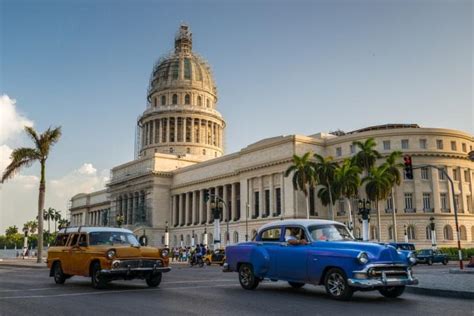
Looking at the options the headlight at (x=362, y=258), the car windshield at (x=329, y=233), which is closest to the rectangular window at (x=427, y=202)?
the car windshield at (x=329, y=233)

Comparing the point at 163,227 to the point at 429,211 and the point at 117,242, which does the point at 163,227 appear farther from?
the point at 117,242

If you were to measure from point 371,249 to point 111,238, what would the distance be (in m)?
8.48

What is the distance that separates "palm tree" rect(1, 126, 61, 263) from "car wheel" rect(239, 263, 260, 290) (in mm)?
30035

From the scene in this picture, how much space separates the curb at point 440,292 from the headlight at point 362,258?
11.9 feet

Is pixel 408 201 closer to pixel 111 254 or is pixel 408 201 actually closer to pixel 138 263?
pixel 138 263

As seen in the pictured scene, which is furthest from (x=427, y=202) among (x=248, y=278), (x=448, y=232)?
(x=248, y=278)

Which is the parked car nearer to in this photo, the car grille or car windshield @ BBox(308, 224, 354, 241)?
car windshield @ BBox(308, 224, 354, 241)

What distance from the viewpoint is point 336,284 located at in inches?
473

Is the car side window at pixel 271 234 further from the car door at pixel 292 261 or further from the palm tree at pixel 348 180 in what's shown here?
the palm tree at pixel 348 180

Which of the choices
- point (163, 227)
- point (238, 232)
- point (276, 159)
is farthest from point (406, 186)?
point (163, 227)

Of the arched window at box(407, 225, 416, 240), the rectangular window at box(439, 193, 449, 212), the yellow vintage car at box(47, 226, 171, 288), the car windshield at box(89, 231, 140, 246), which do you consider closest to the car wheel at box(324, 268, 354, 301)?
the yellow vintage car at box(47, 226, 171, 288)

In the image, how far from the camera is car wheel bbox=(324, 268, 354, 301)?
1164cm

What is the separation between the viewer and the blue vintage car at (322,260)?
11.6 meters

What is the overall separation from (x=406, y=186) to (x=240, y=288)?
5089cm
